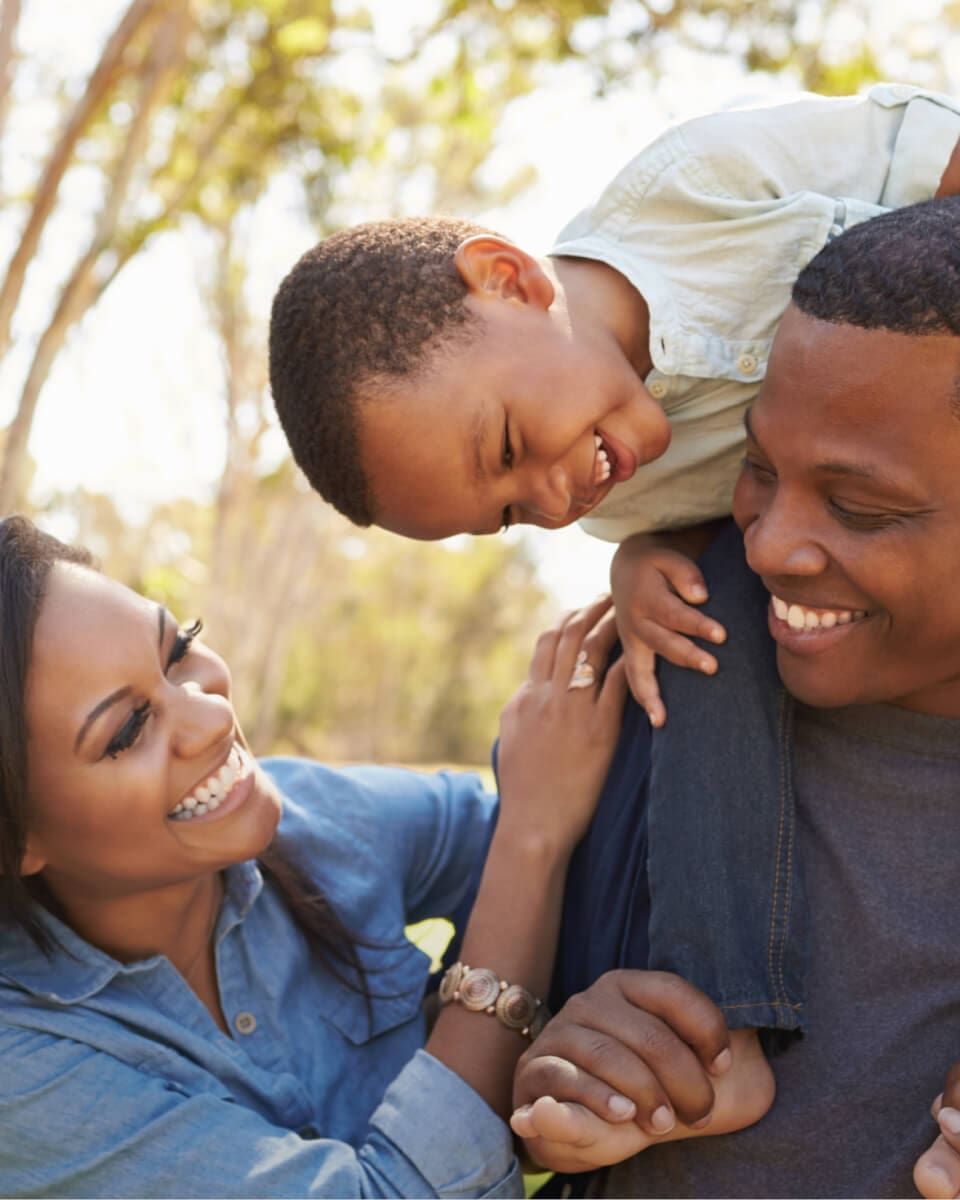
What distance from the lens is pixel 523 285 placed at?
2.55m

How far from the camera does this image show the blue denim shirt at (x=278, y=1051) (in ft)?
6.89

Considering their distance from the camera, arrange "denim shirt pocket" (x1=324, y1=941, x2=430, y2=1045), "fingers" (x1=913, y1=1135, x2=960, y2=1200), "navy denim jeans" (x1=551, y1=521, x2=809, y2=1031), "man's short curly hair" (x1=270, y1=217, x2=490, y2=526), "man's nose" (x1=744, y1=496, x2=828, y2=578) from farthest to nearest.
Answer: "denim shirt pocket" (x1=324, y1=941, x2=430, y2=1045)
"man's short curly hair" (x1=270, y1=217, x2=490, y2=526)
"navy denim jeans" (x1=551, y1=521, x2=809, y2=1031)
"man's nose" (x1=744, y1=496, x2=828, y2=578)
"fingers" (x1=913, y1=1135, x2=960, y2=1200)

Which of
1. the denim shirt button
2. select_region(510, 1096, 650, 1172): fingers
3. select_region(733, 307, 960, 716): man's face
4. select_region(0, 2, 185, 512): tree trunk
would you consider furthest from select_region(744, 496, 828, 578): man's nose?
select_region(0, 2, 185, 512): tree trunk

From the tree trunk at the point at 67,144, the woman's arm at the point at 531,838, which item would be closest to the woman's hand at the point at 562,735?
the woman's arm at the point at 531,838

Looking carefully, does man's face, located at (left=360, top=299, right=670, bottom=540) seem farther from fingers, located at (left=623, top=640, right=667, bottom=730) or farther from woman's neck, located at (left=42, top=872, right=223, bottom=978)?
woman's neck, located at (left=42, top=872, right=223, bottom=978)

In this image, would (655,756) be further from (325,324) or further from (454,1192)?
(325,324)

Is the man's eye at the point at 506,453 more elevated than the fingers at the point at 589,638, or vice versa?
the man's eye at the point at 506,453

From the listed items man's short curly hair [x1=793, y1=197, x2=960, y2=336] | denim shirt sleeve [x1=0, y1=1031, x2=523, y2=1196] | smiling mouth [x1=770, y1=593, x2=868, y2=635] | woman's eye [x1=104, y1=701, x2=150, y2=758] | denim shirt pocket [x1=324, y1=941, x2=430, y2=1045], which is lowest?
denim shirt pocket [x1=324, y1=941, x2=430, y2=1045]

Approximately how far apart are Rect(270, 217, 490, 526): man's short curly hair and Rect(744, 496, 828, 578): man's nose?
2.51 feet

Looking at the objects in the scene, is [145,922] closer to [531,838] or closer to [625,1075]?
[531,838]

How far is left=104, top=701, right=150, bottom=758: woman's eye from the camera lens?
2.25 metres

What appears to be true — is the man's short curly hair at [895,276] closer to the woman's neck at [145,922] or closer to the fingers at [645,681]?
the fingers at [645,681]

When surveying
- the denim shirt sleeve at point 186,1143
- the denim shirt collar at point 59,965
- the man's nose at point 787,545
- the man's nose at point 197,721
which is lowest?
the denim shirt sleeve at point 186,1143

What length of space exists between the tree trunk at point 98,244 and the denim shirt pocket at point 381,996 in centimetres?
412
